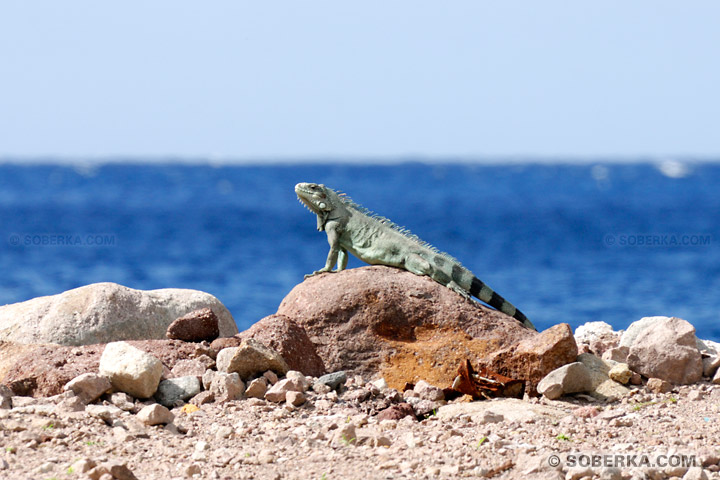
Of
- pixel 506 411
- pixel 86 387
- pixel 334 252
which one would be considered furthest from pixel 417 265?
pixel 86 387

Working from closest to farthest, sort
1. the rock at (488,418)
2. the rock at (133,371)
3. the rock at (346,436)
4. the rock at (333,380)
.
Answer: the rock at (346,436) < the rock at (488,418) < the rock at (133,371) < the rock at (333,380)

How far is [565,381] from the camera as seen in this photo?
7617 mm

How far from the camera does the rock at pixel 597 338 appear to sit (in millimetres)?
9398

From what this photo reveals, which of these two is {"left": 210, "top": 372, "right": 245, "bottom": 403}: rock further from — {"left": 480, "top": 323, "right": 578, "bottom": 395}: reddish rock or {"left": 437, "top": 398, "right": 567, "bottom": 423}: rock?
{"left": 480, "top": 323, "right": 578, "bottom": 395}: reddish rock

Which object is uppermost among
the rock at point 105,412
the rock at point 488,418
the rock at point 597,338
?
the rock at point 597,338

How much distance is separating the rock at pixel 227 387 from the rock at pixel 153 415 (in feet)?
2.17

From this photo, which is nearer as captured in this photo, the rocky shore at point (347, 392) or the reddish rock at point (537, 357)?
the rocky shore at point (347, 392)

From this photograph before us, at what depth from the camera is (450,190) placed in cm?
8650

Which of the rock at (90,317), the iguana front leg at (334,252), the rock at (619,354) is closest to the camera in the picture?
the rock at (619,354)

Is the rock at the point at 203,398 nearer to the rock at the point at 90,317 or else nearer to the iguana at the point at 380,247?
the rock at the point at 90,317

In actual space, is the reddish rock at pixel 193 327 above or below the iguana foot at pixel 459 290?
below

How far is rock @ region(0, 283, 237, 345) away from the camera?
9.11 metres

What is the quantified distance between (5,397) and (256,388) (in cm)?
184

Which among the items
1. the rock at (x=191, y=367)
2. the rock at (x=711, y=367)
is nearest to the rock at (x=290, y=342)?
the rock at (x=191, y=367)
